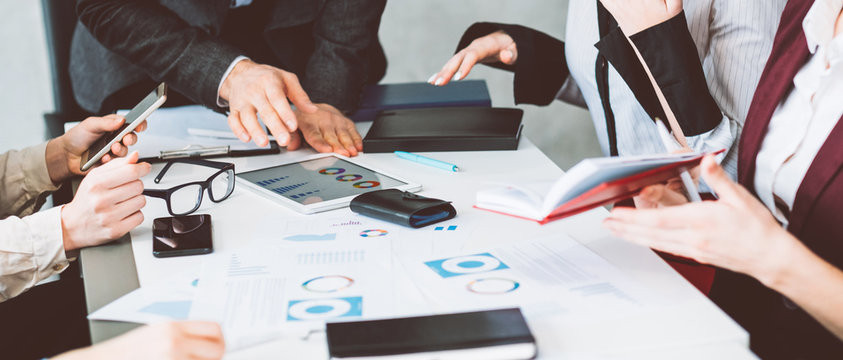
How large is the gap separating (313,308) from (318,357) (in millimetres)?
91

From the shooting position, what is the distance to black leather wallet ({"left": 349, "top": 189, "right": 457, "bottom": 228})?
971 millimetres

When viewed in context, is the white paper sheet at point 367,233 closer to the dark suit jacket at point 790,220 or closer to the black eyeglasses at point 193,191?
the black eyeglasses at point 193,191

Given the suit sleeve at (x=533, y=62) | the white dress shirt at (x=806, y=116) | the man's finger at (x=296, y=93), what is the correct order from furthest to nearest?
the suit sleeve at (x=533, y=62)
the man's finger at (x=296, y=93)
the white dress shirt at (x=806, y=116)

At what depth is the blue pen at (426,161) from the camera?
1.25 m

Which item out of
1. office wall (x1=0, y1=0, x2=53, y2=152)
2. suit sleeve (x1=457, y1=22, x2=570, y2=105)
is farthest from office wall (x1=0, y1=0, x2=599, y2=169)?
suit sleeve (x1=457, y1=22, x2=570, y2=105)

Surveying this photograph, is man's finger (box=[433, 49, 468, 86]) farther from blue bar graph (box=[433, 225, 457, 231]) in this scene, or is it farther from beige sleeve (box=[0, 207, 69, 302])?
beige sleeve (box=[0, 207, 69, 302])

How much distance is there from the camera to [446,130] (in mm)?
1423

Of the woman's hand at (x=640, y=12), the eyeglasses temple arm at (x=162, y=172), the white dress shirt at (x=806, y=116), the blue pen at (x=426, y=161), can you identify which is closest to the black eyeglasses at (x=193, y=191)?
the eyeglasses temple arm at (x=162, y=172)

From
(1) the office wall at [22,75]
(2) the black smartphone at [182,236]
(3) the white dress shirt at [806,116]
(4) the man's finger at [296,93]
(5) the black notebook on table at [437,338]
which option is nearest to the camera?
(5) the black notebook on table at [437,338]

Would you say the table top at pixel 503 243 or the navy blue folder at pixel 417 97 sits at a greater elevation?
the navy blue folder at pixel 417 97

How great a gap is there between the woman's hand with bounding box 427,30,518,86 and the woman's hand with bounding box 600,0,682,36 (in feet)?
0.99

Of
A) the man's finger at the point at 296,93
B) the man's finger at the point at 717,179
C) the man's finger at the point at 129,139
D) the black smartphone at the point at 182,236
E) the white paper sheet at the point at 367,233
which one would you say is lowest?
the white paper sheet at the point at 367,233

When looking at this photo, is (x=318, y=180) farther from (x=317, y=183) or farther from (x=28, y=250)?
(x=28, y=250)

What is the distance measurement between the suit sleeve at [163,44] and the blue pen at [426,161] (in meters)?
0.44
